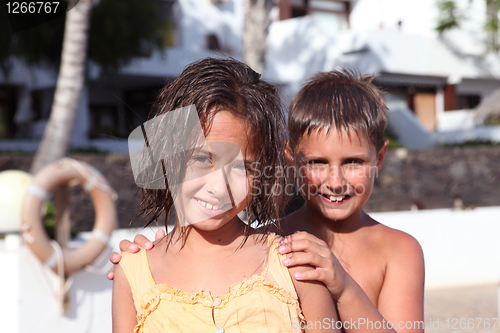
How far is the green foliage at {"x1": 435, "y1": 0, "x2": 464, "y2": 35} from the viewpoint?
55.3 feet

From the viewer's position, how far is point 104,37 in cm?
1103

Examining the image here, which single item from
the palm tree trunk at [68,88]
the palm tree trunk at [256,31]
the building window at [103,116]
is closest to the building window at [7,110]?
A: the building window at [103,116]

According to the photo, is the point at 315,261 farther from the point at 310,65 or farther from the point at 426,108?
the point at 426,108

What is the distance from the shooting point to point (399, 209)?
34.0ft

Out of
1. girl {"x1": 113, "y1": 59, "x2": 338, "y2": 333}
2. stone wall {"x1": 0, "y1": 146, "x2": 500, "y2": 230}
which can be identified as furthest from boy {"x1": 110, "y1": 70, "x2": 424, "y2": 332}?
stone wall {"x1": 0, "y1": 146, "x2": 500, "y2": 230}

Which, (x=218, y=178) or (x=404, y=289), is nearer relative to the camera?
(x=218, y=178)

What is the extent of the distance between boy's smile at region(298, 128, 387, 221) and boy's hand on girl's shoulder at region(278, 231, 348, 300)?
32 cm

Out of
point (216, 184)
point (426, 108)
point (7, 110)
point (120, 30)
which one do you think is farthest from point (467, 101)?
point (216, 184)

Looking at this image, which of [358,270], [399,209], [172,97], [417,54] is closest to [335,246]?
[358,270]

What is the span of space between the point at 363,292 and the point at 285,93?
696 mm

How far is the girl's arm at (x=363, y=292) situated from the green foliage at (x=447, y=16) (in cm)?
1747

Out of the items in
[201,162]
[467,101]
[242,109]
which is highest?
[242,109]

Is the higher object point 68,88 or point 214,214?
point 214,214

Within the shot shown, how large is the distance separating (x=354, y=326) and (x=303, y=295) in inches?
6.5
